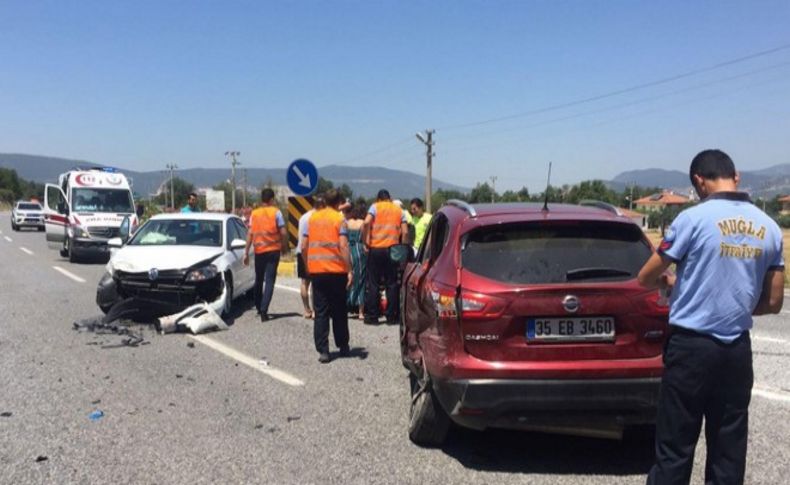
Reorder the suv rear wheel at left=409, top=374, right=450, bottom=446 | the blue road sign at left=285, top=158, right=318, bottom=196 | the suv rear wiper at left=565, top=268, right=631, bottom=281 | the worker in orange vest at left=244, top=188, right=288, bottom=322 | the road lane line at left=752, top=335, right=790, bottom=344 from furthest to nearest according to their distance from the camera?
the blue road sign at left=285, top=158, right=318, bottom=196 < the worker in orange vest at left=244, top=188, right=288, bottom=322 < the road lane line at left=752, top=335, right=790, bottom=344 < the suv rear wheel at left=409, top=374, right=450, bottom=446 < the suv rear wiper at left=565, top=268, right=631, bottom=281

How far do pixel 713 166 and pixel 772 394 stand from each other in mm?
3678

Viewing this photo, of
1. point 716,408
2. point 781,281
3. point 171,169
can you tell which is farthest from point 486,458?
point 171,169

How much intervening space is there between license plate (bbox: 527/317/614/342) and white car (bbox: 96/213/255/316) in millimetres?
6084

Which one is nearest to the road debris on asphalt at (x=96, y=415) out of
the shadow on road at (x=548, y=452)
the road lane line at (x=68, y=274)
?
the shadow on road at (x=548, y=452)

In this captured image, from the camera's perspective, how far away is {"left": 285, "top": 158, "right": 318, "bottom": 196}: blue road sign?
13.0 m

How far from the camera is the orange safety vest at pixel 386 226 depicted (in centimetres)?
927

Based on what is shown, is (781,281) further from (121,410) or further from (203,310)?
(203,310)

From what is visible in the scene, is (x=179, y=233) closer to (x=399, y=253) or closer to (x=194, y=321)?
(x=194, y=321)

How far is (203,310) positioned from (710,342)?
7121 millimetres

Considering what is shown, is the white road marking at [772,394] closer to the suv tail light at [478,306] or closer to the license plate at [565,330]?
the license plate at [565,330]

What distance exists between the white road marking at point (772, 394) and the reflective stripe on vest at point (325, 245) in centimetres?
414

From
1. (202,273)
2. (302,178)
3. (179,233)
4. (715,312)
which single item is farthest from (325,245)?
(302,178)

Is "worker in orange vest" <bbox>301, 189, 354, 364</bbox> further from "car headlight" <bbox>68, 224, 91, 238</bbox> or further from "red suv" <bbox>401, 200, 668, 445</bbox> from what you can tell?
"car headlight" <bbox>68, 224, 91, 238</bbox>

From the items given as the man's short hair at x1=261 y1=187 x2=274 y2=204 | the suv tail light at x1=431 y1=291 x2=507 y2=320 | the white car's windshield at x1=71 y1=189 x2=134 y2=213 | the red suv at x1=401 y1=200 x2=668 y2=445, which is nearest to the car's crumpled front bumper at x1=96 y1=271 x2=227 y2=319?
the man's short hair at x1=261 y1=187 x2=274 y2=204
